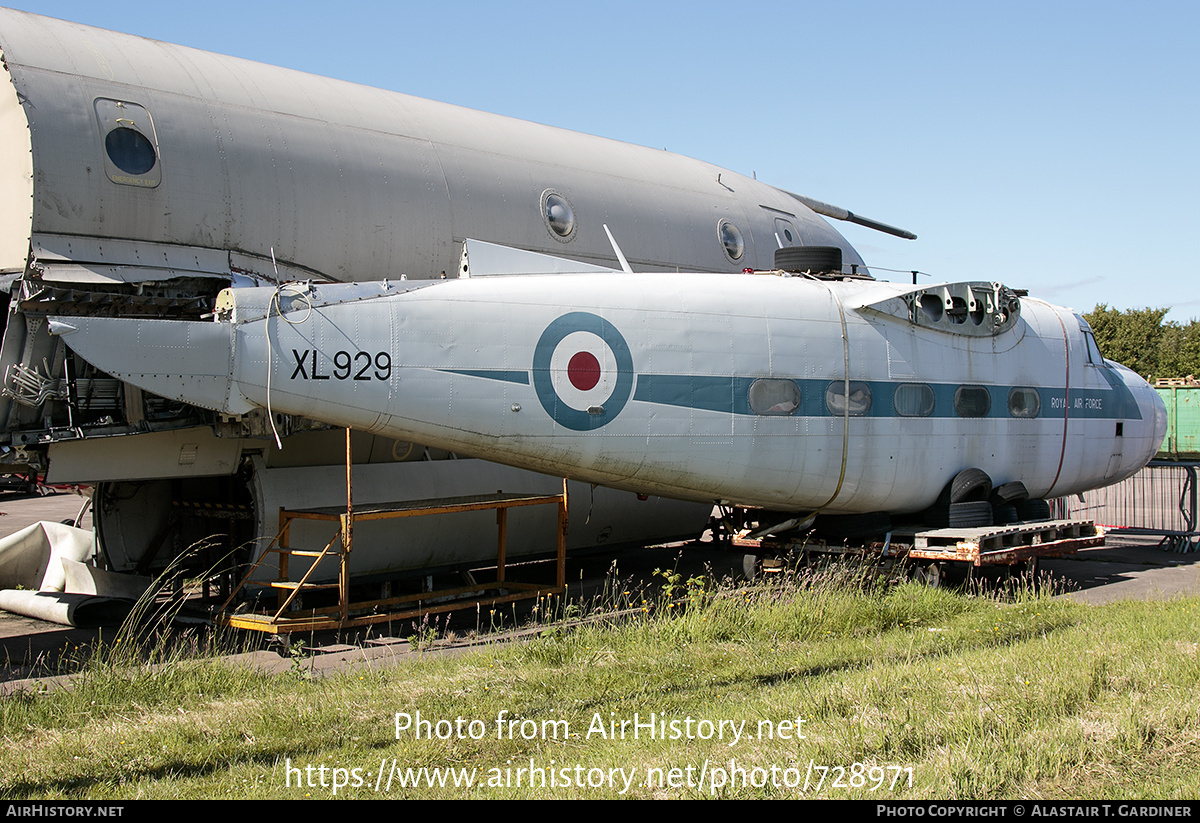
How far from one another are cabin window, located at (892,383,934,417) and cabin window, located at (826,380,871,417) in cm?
47

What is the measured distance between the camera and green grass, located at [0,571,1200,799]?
6.15 metres

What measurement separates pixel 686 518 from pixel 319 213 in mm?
7502

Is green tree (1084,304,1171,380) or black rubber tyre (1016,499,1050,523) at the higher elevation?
green tree (1084,304,1171,380)

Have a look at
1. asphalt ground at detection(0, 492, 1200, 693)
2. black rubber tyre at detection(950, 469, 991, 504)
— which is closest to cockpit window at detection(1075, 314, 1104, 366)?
asphalt ground at detection(0, 492, 1200, 693)

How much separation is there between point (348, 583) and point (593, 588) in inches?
174

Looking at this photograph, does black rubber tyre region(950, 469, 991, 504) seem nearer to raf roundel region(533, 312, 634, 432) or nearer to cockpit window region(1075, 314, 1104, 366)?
cockpit window region(1075, 314, 1104, 366)

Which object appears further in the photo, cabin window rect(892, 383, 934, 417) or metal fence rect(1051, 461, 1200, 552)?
metal fence rect(1051, 461, 1200, 552)

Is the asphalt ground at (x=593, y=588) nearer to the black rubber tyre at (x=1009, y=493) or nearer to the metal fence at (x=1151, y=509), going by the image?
the metal fence at (x=1151, y=509)

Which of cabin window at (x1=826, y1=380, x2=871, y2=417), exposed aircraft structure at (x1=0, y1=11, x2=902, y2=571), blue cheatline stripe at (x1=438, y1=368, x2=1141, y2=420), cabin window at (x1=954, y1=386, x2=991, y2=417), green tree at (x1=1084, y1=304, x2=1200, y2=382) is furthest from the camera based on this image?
green tree at (x1=1084, y1=304, x2=1200, y2=382)

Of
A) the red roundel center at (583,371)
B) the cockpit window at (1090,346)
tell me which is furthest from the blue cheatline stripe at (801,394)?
the cockpit window at (1090,346)

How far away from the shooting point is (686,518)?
1589 centimetres

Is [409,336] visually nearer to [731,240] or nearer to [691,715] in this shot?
[691,715]

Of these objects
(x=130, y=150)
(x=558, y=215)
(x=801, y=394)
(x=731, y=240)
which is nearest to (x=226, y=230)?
(x=130, y=150)

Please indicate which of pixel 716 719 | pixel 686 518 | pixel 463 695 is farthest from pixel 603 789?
pixel 686 518
